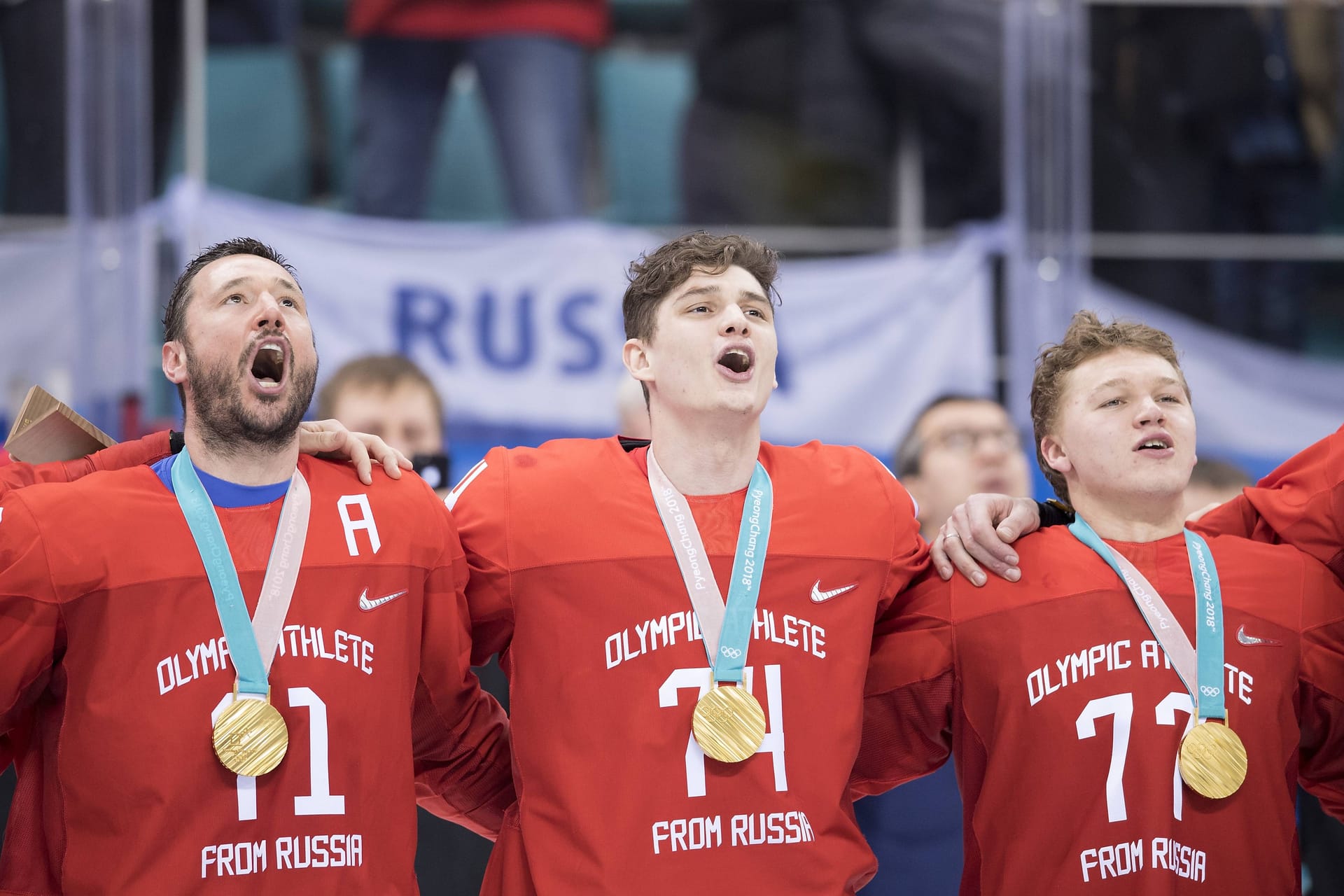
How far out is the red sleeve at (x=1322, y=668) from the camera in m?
3.02

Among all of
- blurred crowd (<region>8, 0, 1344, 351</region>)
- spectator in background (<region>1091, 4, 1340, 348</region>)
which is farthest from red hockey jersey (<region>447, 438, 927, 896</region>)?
spectator in background (<region>1091, 4, 1340, 348</region>)

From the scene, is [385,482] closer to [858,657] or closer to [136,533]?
[136,533]

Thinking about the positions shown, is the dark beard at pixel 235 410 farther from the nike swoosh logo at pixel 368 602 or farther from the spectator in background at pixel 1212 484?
the spectator in background at pixel 1212 484

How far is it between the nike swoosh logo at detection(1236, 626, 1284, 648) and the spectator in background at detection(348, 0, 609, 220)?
4.31 m

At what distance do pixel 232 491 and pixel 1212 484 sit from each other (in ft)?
10.9

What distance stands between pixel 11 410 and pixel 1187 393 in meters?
4.95

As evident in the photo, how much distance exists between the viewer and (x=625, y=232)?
646 cm

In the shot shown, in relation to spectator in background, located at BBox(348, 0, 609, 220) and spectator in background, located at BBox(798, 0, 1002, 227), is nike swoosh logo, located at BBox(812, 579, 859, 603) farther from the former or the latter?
spectator in background, located at BBox(798, 0, 1002, 227)

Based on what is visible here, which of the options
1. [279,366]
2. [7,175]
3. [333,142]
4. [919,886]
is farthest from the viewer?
[333,142]

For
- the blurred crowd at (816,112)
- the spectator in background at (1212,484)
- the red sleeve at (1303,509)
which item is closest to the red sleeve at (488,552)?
the red sleeve at (1303,509)

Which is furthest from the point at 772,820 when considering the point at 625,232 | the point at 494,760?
the point at 625,232

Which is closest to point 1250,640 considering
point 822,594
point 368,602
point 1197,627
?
point 1197,627

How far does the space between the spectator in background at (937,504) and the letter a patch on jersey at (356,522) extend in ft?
5.17

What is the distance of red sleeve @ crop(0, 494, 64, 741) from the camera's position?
2602mm
